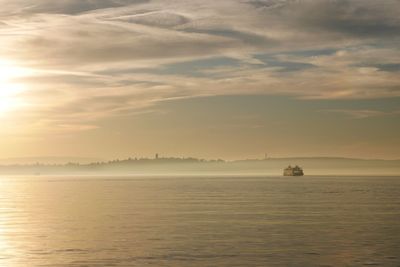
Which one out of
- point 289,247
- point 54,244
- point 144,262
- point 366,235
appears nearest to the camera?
point 144,262

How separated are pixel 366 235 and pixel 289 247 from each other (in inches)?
548

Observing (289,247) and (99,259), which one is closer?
(99,259)

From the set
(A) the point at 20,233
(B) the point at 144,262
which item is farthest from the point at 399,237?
(A) the point at 20,233

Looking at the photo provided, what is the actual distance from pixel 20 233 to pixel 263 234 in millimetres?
28268

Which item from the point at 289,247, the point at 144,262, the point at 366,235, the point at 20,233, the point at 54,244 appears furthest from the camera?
the point at 20,233

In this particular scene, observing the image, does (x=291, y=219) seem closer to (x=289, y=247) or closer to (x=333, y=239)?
(x=333, y=239)

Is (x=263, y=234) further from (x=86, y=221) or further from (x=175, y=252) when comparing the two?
(x=86, y=221)

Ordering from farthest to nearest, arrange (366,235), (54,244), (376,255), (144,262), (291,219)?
(291,219), (366,235), (54,244), (376,255), (144,262)

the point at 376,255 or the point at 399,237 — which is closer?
the point at 376,255

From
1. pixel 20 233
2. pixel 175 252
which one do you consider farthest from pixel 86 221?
pixel 175 252

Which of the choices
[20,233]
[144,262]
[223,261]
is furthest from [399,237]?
[20,233]

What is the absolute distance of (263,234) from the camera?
238 ft

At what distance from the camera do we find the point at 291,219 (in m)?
92.1

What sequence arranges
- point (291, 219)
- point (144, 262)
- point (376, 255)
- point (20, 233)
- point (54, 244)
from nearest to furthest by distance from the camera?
point (144, 262)
point (376, 255)
point (54, 244)
point (20, 233)
point (291, 219)
